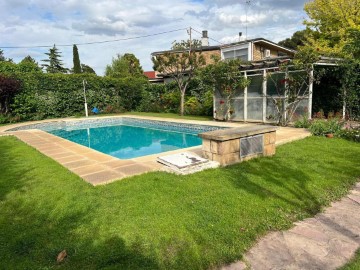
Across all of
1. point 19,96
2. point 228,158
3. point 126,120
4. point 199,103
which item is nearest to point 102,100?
point 126,120

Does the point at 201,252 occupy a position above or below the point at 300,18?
below

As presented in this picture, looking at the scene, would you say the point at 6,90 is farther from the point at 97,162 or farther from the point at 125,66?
the point at 125,66

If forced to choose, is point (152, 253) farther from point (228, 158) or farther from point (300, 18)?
point (300, 18)

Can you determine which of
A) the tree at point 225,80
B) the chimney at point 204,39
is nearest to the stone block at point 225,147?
the tree at point 225,80

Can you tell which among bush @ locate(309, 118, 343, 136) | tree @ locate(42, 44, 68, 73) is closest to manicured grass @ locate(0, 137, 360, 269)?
bush @ locate(309, 118, 343, 136)

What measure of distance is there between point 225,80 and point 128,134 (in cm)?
534

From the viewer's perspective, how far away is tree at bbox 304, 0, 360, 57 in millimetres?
19688

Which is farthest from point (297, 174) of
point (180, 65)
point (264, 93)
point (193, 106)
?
point (180, 65)

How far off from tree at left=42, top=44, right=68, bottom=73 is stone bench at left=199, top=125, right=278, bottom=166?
39.2 metres

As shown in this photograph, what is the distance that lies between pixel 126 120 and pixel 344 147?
1267 cm

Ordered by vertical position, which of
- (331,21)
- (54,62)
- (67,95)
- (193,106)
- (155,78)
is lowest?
(193,106)

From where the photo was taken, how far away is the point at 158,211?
11.3ft

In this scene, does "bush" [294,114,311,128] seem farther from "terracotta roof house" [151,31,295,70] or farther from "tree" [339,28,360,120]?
"terracotta roof house" [151,31,295,70]

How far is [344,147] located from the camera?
6625mm
